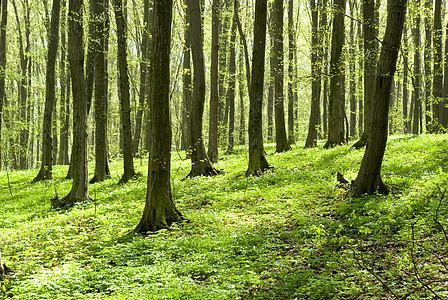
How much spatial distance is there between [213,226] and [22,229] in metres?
5.44

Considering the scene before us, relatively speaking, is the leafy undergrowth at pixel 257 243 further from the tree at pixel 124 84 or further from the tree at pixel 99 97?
the tree at pixel 99 97

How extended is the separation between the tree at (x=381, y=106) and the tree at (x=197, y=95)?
23.8ft

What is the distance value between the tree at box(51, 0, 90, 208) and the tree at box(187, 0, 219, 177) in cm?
448

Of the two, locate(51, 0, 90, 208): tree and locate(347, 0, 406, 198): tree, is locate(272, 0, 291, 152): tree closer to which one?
locate(347, 0, 406, 198): tree

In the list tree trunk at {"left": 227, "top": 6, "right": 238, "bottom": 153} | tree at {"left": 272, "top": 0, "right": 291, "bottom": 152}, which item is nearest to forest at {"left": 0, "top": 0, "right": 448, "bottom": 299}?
tree at {"left": 272, "top": 0, "right": 291, "bottom": 152}

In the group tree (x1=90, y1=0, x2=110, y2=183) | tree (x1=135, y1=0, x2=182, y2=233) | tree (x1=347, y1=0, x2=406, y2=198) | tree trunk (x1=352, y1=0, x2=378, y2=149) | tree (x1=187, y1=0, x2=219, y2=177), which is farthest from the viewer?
tree (x1=90, y1=0, x2=110, y2=183)

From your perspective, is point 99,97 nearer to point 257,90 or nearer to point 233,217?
point 257,90

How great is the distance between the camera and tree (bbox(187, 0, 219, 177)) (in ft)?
47.3

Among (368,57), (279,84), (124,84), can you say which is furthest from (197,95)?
(368,57)

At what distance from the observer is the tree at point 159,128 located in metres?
8.13

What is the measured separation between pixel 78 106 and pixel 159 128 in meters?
4.81

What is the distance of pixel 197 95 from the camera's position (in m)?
14.8

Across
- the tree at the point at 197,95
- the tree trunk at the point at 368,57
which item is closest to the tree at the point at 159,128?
the tree at the point at 197,95

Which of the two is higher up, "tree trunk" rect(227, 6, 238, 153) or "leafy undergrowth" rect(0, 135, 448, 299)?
"tree trunk" rect(227, 6, 238, 153)
